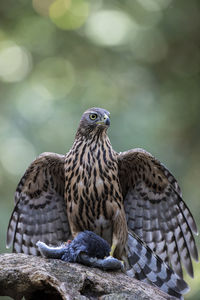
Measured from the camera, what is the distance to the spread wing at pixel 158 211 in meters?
5.04

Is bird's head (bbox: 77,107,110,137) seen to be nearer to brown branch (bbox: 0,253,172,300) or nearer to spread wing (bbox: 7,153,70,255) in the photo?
spread wing (bbox: 7,153,70,255)

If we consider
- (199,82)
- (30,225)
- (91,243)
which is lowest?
(91,243)

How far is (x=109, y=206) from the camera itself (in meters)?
4.84

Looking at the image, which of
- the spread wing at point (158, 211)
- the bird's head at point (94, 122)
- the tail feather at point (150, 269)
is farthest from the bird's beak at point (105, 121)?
the tail feather at point (150, 269)

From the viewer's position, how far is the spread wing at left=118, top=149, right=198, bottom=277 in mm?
5035

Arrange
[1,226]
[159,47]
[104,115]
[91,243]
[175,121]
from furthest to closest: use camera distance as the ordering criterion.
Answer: [159,47], [175,121], [1,226], [104,115], [91,243]

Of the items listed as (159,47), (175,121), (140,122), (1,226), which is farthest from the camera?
(159,47)

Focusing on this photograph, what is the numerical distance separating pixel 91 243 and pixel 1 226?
241 cm

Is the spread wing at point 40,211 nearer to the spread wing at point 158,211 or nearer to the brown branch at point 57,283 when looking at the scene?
the spread wing at point 158,211

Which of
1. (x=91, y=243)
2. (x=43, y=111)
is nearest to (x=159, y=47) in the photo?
(x=43, y=111)

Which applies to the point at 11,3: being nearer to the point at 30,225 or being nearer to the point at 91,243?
the point at 30,225

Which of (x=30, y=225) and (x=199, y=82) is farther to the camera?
(x=199, y=82)

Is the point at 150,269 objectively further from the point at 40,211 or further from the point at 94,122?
the point at 94,122

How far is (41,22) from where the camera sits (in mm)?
8438
